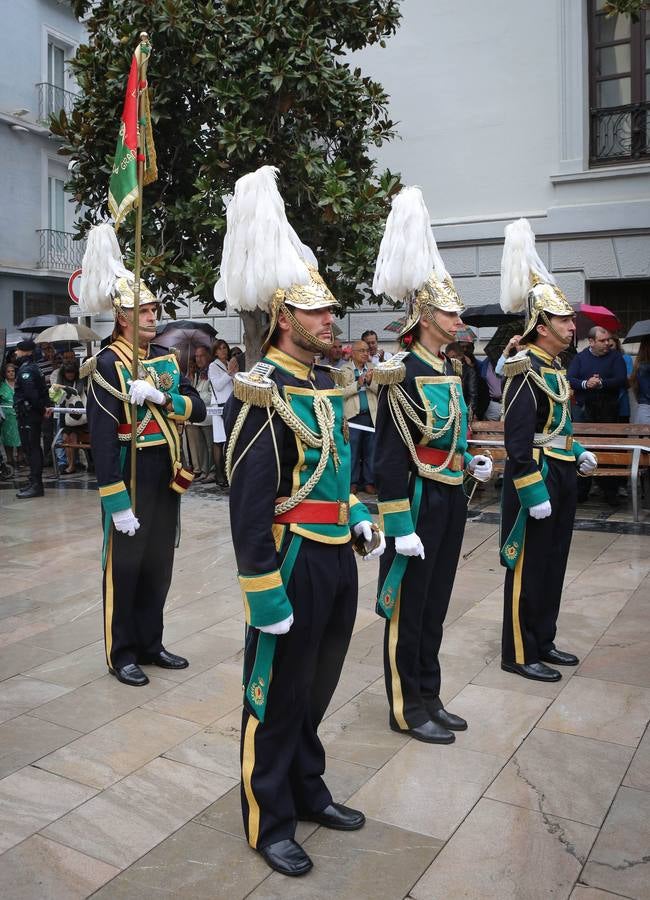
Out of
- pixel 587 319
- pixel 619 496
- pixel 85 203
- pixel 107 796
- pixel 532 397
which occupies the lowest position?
pixel 107 796

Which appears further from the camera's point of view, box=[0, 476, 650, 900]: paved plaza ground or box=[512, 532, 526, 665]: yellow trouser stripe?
box=[512, 532, 526, 665]: yellow trouser stripe

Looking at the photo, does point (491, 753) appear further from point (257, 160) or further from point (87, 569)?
point (257, 160)

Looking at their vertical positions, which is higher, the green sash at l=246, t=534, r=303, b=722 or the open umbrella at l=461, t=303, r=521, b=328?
the open umbrella at l=461, t=303, r=521, b=328

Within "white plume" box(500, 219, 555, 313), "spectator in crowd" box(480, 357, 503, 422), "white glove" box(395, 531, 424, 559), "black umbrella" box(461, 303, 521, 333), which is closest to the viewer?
"white glove" box(395, 531, 424, 559)

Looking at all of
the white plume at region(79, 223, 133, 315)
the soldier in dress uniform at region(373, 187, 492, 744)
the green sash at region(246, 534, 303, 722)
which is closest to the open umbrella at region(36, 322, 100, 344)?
the white plume at region(79, 223, 133, 315)

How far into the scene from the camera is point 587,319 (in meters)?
10.8

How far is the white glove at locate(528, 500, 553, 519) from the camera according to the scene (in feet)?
15.6

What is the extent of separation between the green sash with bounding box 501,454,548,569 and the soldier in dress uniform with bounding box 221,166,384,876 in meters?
1.87

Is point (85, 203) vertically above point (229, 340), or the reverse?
point (85, 203)

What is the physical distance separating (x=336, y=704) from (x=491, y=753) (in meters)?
0.87

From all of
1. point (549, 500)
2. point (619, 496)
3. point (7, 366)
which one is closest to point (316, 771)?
point (549, 500)

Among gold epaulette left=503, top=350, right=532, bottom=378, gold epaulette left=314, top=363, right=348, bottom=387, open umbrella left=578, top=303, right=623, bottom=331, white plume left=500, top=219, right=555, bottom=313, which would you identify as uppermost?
open umbrella left=578, top=303, right=623, bottom=331

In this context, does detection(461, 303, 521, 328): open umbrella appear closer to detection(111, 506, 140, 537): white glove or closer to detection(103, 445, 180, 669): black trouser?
detection(103, 445, 180, 669): black trouser

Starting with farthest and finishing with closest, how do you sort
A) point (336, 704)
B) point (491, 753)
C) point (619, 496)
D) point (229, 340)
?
1. point (229, 340)
2. point (619, 496)
3. point (336, 704)
4. point (491, 753)
